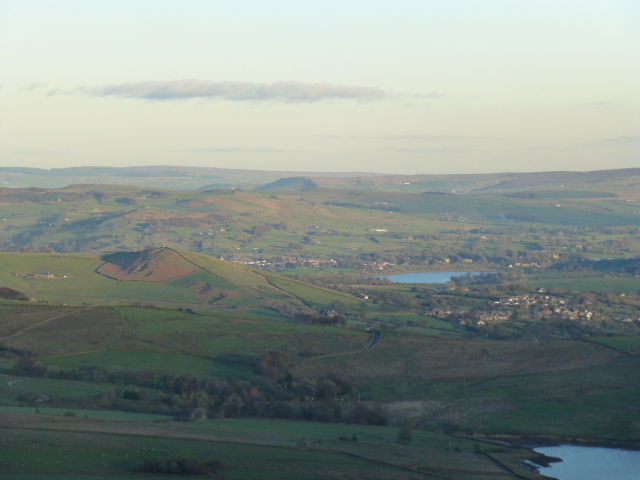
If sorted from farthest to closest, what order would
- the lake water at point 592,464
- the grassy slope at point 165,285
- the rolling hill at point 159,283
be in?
1. the grassy slope at point 165,285
2. the rolling hill at point 159,283
3. the lake water at point 592,464

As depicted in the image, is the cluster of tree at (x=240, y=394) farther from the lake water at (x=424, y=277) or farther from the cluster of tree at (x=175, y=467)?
the lake water at (x=424, y=277)

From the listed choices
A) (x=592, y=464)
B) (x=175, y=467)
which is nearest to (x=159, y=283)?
(x=592, y=464)

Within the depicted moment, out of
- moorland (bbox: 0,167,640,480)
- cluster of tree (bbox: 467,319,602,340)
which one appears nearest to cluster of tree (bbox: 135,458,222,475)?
moorland (bbox: 0,167,640,480)

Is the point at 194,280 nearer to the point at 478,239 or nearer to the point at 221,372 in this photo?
the point at 221,372

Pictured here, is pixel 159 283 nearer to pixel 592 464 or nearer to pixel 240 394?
pixel 240 394

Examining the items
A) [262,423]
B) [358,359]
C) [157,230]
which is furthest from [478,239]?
[262,423]

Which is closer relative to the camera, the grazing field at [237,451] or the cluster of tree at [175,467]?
the cluster of tree at [175,467]

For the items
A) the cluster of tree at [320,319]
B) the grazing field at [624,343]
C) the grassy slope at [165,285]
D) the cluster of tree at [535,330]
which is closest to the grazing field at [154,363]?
the cluster of tree at [320,319]

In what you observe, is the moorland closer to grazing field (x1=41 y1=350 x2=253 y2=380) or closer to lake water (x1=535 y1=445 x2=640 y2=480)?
grazing field (x1=41 y1=350 x2=253 y2=380)
